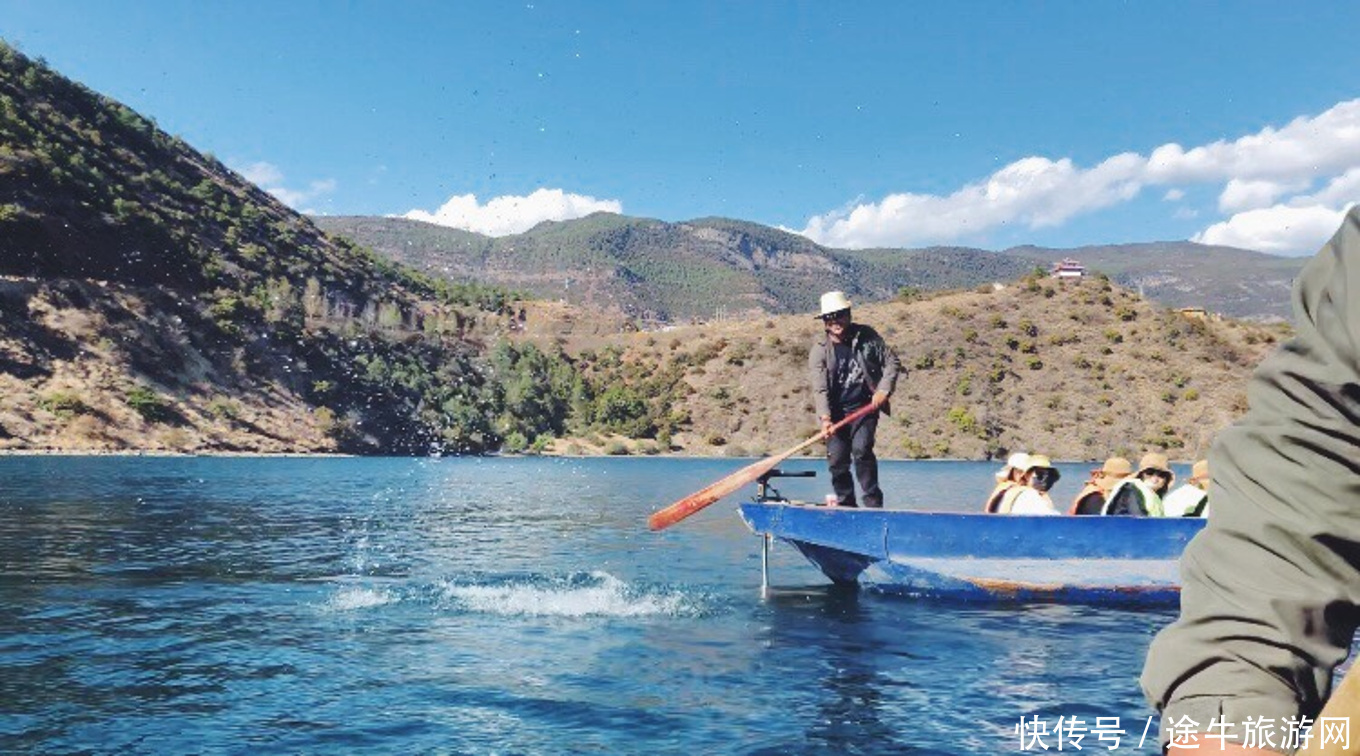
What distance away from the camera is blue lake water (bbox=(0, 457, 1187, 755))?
766 cm

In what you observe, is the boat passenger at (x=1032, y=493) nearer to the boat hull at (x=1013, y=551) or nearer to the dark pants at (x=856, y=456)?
the boat hull at (x=1013, y=551)

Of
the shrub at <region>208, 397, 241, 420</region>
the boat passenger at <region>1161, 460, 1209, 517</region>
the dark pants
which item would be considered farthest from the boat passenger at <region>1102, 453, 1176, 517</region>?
the shrub at <region>208, 397, 241, 420</region>

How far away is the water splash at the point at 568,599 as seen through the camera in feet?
41.7

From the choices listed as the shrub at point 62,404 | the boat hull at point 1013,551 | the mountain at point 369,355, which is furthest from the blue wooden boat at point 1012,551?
the shrub at point 62,404

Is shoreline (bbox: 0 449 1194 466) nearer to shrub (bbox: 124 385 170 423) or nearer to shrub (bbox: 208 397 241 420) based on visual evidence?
shrub (bbox: 124 385 170 423)

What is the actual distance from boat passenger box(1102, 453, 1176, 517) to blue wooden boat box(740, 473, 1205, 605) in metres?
0.63

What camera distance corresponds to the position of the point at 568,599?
13445mm

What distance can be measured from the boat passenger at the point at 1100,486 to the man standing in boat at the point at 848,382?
2957 mm

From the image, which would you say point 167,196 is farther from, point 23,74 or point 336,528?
point 336,528

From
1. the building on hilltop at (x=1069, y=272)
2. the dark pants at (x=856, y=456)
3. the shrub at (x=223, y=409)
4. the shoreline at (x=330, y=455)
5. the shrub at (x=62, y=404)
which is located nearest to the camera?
the dark pants at (x=856, y=456)

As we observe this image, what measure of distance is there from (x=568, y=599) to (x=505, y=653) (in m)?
3.06

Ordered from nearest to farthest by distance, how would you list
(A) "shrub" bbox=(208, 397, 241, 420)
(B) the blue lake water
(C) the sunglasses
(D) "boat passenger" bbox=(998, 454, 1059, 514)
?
1. (B) the blue lake water
2. (D) "boat passenger" bbox=(998, 454, 1059, 514)
3. (C) the sunglasses
4. (A) "shrub" bbox=(208, 397, 241, 420)

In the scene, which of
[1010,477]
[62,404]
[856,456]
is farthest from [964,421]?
[856,456]

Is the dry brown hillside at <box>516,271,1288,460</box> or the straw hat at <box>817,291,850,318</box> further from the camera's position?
the dry brown hillside at <box>516,271,1288,460</box>
